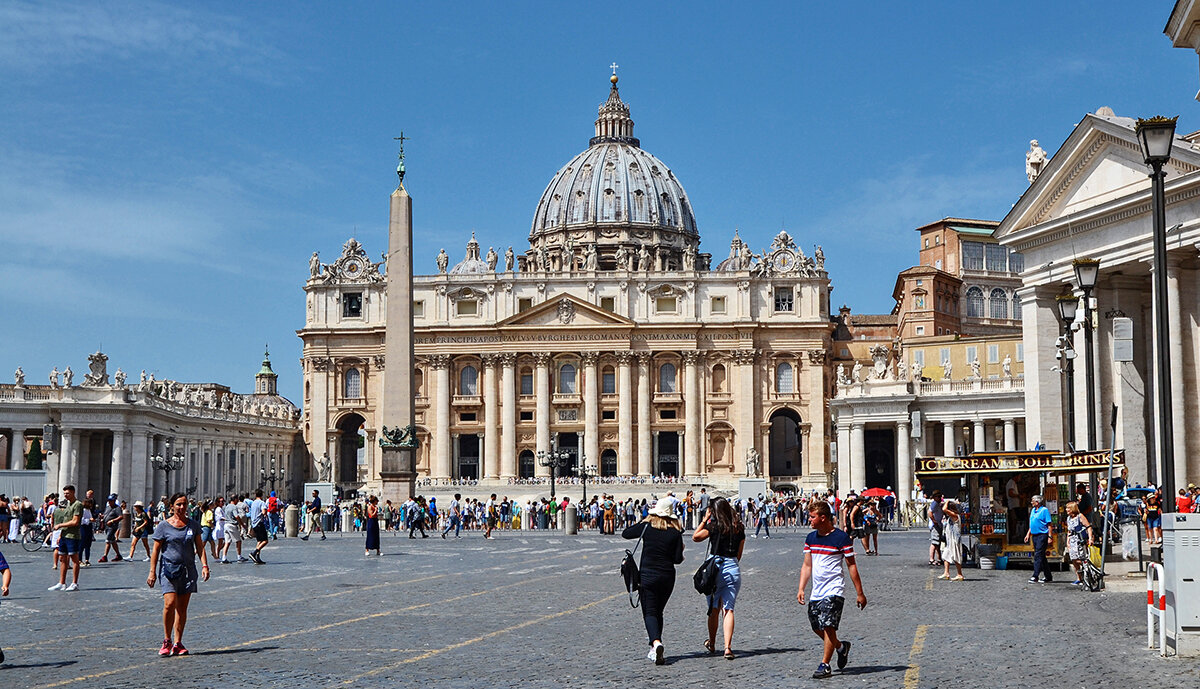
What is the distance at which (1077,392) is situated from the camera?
97.0ft

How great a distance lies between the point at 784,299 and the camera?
8844 cm

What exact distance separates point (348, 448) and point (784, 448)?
30.1 m

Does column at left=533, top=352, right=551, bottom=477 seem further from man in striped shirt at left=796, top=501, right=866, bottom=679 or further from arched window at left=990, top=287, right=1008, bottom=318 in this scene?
man in striped shirt at left=796, top=501, right=866, bottom=679

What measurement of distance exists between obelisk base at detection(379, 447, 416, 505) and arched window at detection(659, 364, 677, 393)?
45321 mm

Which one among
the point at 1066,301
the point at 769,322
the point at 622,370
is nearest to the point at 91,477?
the point at 622,370

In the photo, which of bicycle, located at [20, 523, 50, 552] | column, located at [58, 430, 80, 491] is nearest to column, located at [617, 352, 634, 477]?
column, located at [58, 430, 80, 491]

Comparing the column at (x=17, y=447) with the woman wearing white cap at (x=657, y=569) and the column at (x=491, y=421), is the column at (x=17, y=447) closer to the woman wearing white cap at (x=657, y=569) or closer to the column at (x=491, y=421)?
the column at (x=491, y=421)

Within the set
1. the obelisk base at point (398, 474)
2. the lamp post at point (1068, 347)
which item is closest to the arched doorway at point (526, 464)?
the obelisk base at point (398, 474)

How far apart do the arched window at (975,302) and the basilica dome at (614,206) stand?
89.5 feet

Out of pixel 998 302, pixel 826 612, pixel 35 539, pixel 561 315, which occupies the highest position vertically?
pixel 998 302

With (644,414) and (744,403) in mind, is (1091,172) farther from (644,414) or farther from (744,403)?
(644,414)

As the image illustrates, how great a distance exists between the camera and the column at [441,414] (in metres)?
87.5

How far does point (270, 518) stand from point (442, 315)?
154ft

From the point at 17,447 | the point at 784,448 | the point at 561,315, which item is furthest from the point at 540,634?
the point at 784,448
